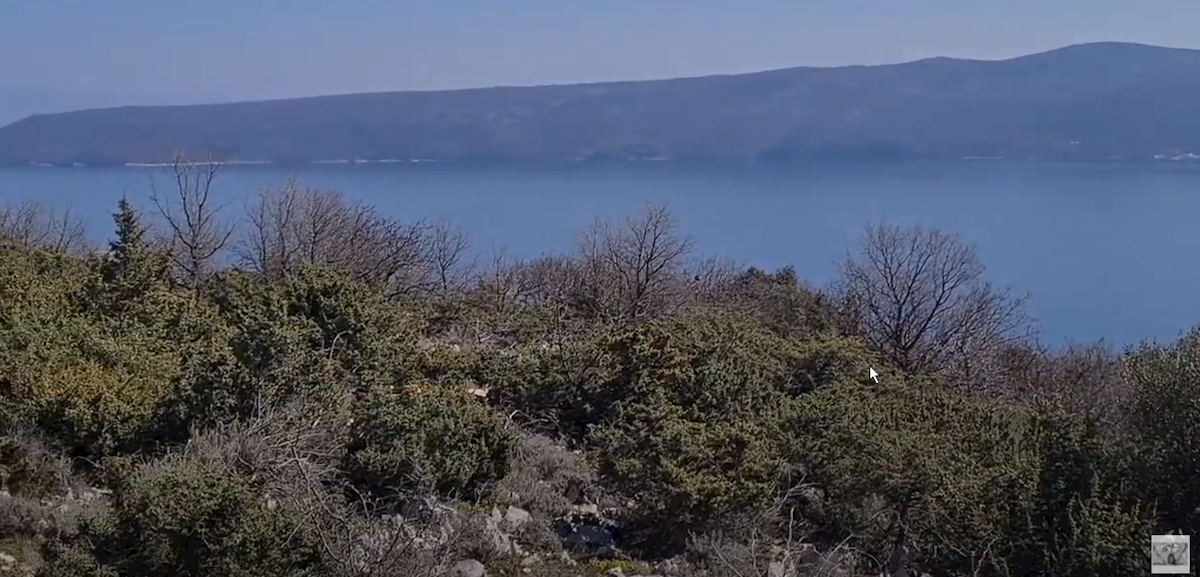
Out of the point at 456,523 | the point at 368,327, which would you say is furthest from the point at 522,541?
the point at 368,327

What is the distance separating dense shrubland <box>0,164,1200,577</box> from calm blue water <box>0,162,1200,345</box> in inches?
937

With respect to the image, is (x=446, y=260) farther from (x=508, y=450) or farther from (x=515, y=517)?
(x=515, y=517)

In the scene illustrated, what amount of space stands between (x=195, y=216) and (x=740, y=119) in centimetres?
14557

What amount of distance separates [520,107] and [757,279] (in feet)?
455

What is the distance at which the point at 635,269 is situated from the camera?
23469 millimetres

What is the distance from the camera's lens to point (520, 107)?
6373 inches

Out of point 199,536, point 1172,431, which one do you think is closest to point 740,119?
point 1172,431

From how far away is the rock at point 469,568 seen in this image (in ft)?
23.0

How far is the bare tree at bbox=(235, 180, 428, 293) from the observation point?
2359cm

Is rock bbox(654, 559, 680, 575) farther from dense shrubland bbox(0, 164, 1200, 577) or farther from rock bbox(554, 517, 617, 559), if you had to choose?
rock bbox(554, 517, 617, 559)

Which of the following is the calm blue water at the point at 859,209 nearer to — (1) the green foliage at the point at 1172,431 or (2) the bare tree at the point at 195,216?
(2) the bare tree at the point at 195,216

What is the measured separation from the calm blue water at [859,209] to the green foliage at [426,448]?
1042 inches

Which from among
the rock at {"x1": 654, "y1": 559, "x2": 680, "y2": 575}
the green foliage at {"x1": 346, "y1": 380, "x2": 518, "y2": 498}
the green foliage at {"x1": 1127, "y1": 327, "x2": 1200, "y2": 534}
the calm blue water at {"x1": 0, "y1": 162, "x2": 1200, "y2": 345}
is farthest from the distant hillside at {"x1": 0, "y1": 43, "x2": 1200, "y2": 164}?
the green foliage at {"x1": 1127, "y1": 327, "x2": 1200, "y2": 534}

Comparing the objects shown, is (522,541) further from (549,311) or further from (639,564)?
(549,311)
